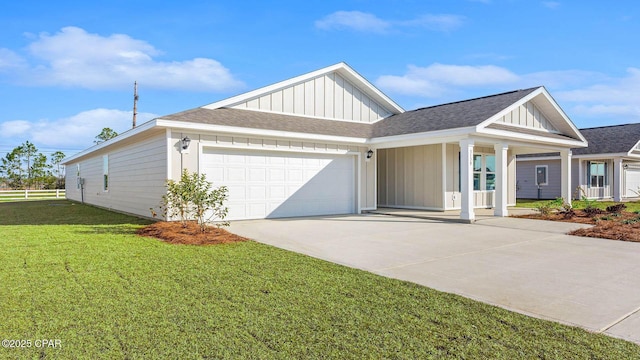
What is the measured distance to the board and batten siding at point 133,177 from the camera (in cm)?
1064

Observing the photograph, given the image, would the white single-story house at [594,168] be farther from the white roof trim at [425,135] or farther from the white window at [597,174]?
the white roof trim at [425,135]

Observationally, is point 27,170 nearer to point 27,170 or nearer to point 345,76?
point 27,170

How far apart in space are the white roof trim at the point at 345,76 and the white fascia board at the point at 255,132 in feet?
6.12

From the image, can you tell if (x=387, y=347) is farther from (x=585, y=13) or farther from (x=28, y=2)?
(x=28, y=2)

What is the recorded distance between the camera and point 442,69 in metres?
23.5

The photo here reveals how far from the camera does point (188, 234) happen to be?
8117 millimetres

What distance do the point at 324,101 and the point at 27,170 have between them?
37.8 m

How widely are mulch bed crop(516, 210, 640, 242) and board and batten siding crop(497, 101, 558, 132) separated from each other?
10.7 feet

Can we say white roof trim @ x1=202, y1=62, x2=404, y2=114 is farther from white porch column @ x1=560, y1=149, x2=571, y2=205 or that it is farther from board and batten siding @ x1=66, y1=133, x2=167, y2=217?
white porch column @ x1=560, y1=149, x2=571, y2=205

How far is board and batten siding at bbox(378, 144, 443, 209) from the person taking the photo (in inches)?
562

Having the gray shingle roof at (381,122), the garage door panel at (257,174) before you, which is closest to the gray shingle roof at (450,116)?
the gray shingle roof at (381,122)

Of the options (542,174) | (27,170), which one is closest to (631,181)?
(542,174)

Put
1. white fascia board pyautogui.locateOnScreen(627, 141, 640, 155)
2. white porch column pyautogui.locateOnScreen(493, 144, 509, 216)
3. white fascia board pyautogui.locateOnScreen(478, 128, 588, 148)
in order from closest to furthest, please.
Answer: white fascia board pyautogui.locateOnScreen(478, 128, 588, 148) → white porch column pyautogui.locateOnScreen(493, 144, 509, 216) → white fascia board pyautogui.locateOnScreen(627, 141, 640, 155)

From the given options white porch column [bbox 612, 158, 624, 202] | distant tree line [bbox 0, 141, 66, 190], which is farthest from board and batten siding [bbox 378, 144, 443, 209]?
distant tree line [bbox 0, 141, 66, 190]
